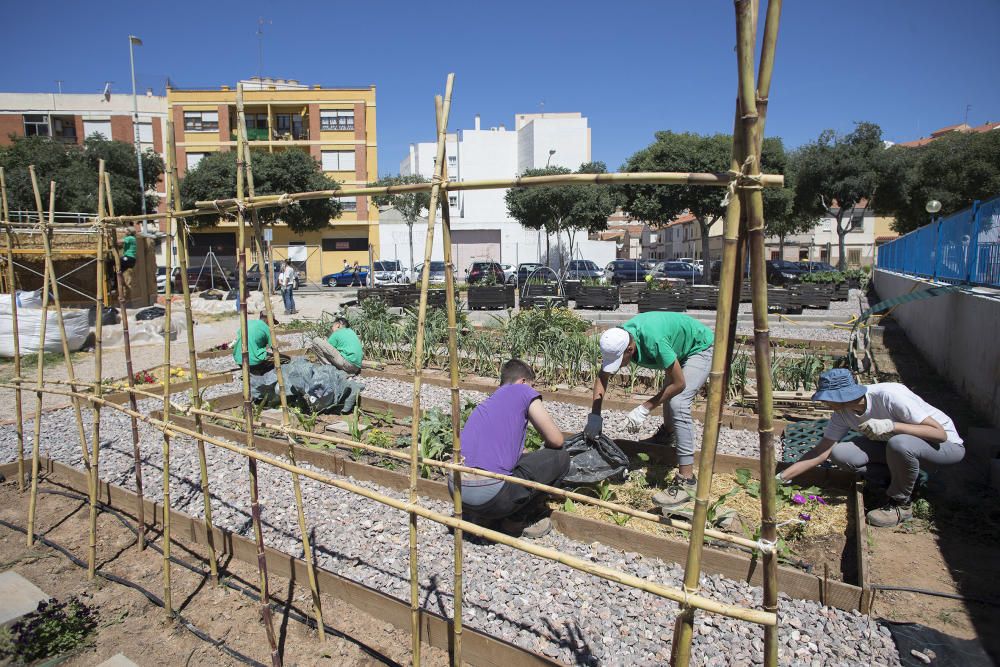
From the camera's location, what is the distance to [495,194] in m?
42.5

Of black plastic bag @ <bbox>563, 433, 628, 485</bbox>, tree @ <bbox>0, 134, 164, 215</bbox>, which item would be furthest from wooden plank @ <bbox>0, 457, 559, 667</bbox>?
tree @ <bbox>0, 134, 164, 215</bbox>

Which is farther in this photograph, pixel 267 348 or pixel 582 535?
pixel 267 348

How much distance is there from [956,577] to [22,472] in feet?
20.1

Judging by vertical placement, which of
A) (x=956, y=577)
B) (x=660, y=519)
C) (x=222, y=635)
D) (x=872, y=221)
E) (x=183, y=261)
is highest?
(x=872, y=221)

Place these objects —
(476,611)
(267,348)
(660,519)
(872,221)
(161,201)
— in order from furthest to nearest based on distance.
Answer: (872,221) → (161,201) → (267,348) → (476,611) → (660,519)

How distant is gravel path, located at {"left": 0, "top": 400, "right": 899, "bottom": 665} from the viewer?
2504mm

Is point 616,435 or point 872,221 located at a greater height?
point 872,221

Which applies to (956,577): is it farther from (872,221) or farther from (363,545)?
(872,221)

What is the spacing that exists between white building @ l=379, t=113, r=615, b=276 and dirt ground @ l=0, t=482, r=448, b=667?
101 feet

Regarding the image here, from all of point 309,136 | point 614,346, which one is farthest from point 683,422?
point 309,136

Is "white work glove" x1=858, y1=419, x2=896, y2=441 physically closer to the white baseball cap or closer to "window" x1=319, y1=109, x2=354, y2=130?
the white baseball cap

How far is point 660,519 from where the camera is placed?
7.27 ft

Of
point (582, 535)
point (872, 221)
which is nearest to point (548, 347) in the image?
point (582, 535)

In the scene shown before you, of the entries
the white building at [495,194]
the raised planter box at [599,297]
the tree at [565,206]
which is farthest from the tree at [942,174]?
the raised planter box at [599,297]
